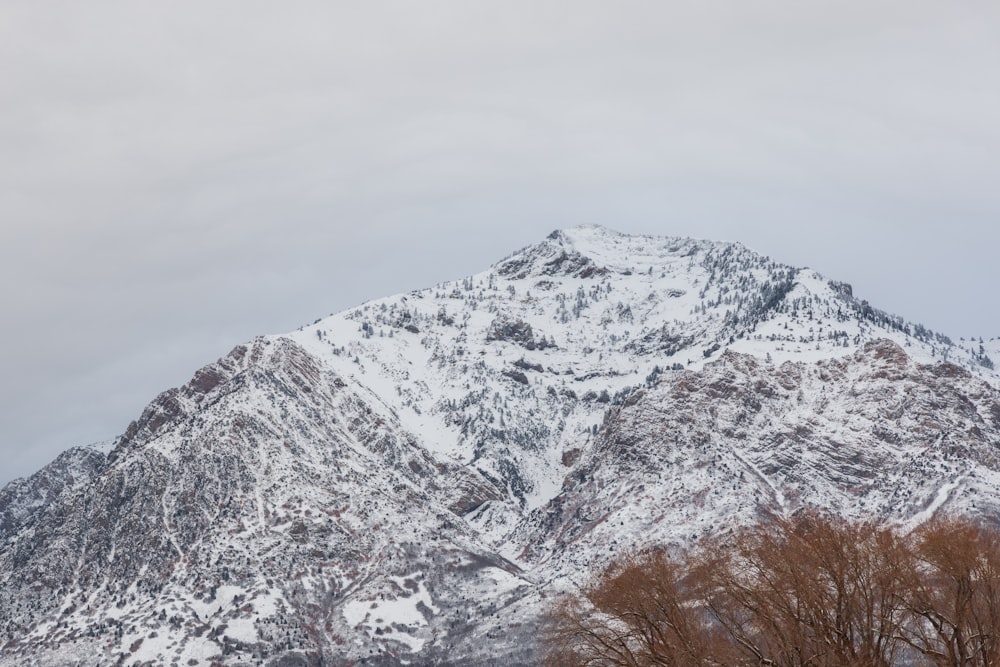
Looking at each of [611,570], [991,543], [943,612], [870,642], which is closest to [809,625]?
[870,642]

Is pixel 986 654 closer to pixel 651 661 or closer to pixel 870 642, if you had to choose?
pixel 870 642

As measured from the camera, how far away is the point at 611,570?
A: 72.4 m

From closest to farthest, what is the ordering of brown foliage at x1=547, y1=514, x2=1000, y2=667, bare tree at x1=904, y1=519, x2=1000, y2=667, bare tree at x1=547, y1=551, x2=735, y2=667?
bare tree at x1=904, y1=519, x2=1000, y2=667 < brown foliage at x1=547, y1=514, x2=1000, y2=667 < bare tree at x1=547, y1=551, x2=735, y2=667

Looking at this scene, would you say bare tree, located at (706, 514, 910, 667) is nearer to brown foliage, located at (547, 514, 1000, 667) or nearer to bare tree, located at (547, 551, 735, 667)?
brown foliage, located at (547, 514, 1000, 667)

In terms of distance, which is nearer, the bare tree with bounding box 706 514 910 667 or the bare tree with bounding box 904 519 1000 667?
the bare tree with bounding box 904 519 1000 667

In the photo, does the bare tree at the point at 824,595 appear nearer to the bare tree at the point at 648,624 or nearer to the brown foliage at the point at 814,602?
the brown foliage at the point at 814,602

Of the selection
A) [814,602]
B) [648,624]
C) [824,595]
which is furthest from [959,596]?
[648,624]

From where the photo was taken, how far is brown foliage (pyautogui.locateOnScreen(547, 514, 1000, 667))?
2147 inches

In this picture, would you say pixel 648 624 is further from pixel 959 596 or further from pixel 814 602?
pixel 959 596

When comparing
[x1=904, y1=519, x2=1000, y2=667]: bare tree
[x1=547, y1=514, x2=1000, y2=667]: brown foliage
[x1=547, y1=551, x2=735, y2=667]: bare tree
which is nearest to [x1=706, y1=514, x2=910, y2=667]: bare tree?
[x1=547, y1=514, x2=1000, y2=667]: brown foliage

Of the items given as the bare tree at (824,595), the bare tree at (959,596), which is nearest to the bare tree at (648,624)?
the bare tree at (824,595)

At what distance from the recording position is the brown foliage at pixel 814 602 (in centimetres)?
5453

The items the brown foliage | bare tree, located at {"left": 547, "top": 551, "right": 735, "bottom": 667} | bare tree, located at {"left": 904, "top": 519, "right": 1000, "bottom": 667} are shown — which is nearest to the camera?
bare tree, located at {"left": 904, "top": 519, "right": 1000, "bottom": 667}

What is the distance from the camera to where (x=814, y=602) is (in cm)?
5494
